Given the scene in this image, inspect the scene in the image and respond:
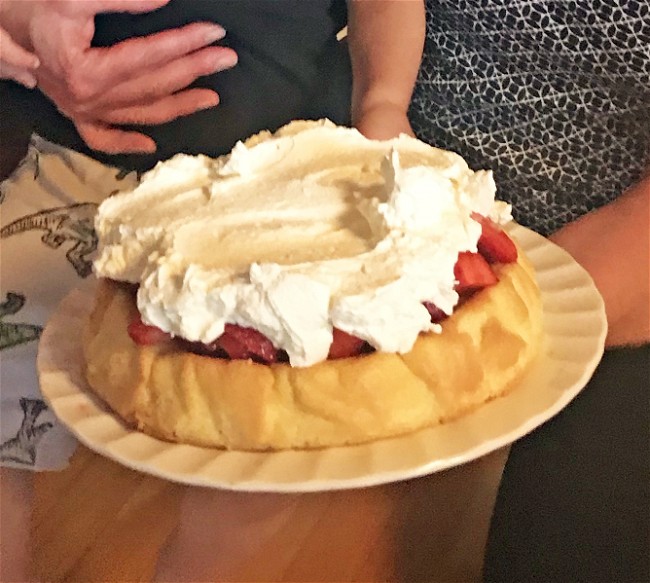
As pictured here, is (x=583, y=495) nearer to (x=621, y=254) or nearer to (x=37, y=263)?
(x=621, y=254)

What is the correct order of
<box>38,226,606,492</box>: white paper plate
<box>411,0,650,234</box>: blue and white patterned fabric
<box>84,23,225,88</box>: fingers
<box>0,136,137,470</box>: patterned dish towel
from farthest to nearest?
<box>84,23,225,88</box>: fingers → <box>411,0,650,234</box>: blue and white patterned fabric → <box>0,136,137,470</box>: patterned dish towel → <box>38,226,606,492</box>: white paper plate

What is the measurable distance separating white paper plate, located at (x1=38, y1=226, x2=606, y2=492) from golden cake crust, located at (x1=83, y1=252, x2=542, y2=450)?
0.5 inches

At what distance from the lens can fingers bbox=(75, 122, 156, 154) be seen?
1232 millimetres

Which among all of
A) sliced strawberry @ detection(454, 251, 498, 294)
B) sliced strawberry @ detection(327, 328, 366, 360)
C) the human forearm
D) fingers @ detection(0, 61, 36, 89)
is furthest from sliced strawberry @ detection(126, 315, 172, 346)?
fingers @ detection(0, 61, 36, 89)

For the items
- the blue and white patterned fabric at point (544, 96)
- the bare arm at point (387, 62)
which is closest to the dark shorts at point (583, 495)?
the blue and white patterned fabric at point (544, 96)

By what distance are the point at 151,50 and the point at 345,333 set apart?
0.66m

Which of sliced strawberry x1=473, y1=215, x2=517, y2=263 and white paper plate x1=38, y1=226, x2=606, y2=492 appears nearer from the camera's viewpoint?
white paper plate x1=38, y1=226, x2=606, y2=492

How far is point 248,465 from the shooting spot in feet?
2.10

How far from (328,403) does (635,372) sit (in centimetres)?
34

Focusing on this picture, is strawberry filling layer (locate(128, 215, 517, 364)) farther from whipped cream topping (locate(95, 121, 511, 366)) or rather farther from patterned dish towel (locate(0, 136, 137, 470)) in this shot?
patterned dish towel (locate(0, 136, 137, 470))

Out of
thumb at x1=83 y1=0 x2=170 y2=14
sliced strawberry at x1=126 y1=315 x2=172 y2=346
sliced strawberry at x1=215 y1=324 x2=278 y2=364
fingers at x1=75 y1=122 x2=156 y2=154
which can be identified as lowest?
fingers at x1=75 y1=122 x2=156 y2=154

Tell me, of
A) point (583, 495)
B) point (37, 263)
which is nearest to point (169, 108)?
point (37, 263)

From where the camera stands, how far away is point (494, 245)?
0.79 metres

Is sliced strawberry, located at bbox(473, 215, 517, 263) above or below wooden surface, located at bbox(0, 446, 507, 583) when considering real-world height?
above
